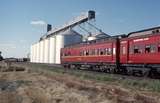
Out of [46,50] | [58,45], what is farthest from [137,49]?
[46,50]

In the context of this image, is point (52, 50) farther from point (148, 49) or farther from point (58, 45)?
point (148, 49)

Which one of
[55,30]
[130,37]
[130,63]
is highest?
[55,30]

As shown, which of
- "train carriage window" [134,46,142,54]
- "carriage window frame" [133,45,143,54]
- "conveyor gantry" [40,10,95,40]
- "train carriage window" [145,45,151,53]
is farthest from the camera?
"conveyor gantry" [40,10,95,40]

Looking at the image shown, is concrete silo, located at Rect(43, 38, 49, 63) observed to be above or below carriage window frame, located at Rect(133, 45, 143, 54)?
above

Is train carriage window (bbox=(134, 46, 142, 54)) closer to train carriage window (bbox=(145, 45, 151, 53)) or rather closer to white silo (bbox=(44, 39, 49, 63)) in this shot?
train carriage window (bbox=(145, 45, 151, 53))

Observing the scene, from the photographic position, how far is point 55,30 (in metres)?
103

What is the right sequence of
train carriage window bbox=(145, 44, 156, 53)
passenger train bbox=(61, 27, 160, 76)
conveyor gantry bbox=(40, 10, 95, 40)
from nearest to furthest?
1. train carriage window bbox=(145, 44, 156, 53)
2. passenger train bbox=(61, 27, 160, 76)
3. conveyor gantry bbox=(40, 10, 95, 40)

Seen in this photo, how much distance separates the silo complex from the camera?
82.9 meters

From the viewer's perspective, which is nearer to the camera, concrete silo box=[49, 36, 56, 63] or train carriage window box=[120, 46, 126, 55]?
train carriage window box=[120, 46, 126, 55]

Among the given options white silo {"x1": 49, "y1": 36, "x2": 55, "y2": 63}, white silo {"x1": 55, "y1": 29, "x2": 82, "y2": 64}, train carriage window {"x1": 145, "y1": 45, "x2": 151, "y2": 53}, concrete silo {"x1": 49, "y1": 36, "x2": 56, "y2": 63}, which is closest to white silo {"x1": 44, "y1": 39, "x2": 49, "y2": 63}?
concrete silo {"x1": 49, "y1": 36, "x2": 56, "y2": 63}

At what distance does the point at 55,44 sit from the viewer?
8706 cm

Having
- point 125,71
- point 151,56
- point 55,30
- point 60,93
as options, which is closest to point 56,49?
point 55,30

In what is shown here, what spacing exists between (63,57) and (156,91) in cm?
3892

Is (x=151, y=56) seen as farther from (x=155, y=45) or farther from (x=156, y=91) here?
(x=156, y=91)
